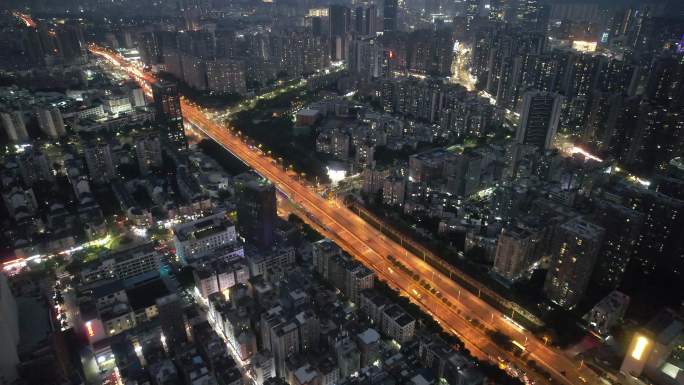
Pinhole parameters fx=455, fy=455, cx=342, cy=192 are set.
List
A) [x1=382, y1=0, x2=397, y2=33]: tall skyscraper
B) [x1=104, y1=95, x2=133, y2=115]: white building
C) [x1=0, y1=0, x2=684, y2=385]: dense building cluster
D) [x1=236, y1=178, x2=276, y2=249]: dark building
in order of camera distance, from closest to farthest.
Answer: [x1=0, y1=0, x2=684, y2=385]: dense building cluster, [x1=236, y1=178, x2=276, y2=249]: dark building, [x1=104, y1=95, x2=133, y2=115]: white building, [x1=382, y1=0, x2=397, y2=33]: tall skyscraper

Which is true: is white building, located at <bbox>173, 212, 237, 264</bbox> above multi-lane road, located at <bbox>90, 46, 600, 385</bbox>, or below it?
above

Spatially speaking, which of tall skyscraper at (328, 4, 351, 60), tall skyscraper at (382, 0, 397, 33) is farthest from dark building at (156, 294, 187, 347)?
tall skyscraper at (382, 0, 397, 33)

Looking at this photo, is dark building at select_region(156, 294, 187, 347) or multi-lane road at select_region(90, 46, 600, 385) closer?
dark building at select_region(156, 294, 187, 347)

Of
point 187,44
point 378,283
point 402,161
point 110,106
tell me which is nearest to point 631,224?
point 378,283

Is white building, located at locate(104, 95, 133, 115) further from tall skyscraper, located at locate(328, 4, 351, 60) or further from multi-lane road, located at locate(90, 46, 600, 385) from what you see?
tall skyscraper, located at locate(328, 4, 351, 60)

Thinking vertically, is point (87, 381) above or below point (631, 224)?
below

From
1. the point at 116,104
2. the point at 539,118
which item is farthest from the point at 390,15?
the point at 116,104

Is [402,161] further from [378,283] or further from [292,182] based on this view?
[378,283]
